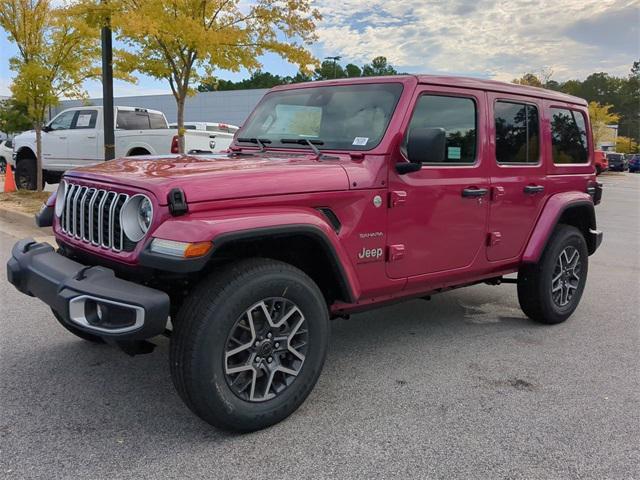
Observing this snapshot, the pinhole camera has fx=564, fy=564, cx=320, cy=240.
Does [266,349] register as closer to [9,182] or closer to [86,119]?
[86,119]

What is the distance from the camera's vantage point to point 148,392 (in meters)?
3.39

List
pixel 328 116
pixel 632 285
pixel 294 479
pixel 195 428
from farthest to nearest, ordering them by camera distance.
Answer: pixel 632 285, pixel 328 116, pixel 195 428, pixel 294 479

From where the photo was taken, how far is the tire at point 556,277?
15.3ft

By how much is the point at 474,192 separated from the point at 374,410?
170 cm

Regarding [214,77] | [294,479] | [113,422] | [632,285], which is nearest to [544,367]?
[294,479]

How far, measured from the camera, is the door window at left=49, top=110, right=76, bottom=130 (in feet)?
39.7

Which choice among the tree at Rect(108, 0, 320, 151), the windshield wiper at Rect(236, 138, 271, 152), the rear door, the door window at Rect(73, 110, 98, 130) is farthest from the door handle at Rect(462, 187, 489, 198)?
the door window at Rect(73, 110, 98, 130)

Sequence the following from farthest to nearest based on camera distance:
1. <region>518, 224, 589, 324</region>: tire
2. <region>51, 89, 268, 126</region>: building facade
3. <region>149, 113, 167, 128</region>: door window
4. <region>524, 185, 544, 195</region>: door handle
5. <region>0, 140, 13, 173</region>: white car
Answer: <region>51, 89, 268, 126</region>: building facade, <region>0, 140, 13, 173</region>: white car, <region>149, 113, 167, 128</region>: door window, <region>518, 224, 589, 324</region>: tire, <region>524, 185, 544, 195</region>: door handle

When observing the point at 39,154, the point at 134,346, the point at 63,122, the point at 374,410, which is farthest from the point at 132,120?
the point at 374,410

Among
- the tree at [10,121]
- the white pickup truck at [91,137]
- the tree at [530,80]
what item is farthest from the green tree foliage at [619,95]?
the white pickup truck at [91,137]

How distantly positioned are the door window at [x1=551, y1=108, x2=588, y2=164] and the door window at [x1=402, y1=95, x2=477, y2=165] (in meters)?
1.15

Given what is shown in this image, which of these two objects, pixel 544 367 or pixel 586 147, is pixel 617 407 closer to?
pixel 544 367

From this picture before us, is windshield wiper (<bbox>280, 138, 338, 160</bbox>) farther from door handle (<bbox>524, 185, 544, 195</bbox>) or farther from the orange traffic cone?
the orange traffic cone

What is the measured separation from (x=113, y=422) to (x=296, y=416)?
0.98 metres
